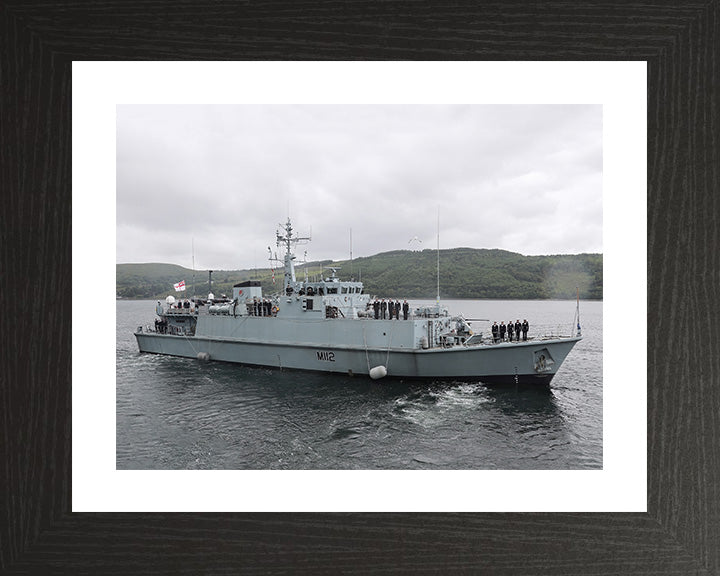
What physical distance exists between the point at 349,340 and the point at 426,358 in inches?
62.1

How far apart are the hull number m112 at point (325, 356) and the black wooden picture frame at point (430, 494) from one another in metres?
5.75

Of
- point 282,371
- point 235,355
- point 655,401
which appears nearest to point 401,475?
point 655,401

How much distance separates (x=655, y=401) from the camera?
2.46 metres

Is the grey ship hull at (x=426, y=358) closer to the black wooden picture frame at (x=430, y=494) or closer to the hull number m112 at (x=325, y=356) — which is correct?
the hull number m112 at (x=325, y=356)

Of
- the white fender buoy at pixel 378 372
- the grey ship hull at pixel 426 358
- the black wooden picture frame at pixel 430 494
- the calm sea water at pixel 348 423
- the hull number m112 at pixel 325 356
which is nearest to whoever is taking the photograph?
the black wooden picture frame at pixel 430 494

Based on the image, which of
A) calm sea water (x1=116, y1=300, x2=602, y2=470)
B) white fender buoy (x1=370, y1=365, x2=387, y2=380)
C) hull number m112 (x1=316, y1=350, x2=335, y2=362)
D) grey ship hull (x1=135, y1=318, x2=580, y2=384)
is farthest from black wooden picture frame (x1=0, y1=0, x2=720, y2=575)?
hull number m112 (x1=316, y1=350, x2=335, y2=362)

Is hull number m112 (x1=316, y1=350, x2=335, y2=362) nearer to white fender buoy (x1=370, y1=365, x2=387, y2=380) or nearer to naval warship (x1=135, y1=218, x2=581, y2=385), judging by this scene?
naval warship (x1=135, y1=218, x2=581, y2=385)

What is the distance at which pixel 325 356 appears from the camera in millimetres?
8242

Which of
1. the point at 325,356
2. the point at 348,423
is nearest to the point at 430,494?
the point at 348,423

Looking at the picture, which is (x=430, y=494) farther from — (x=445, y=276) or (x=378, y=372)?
(x=445, y=276)

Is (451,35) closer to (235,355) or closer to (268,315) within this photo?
(268,315)

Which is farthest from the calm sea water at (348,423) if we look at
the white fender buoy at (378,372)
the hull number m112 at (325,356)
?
the hull number m112 at (325,356)

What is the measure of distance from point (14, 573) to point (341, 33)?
3823mm

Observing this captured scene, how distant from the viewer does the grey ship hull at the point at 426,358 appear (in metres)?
7.30
